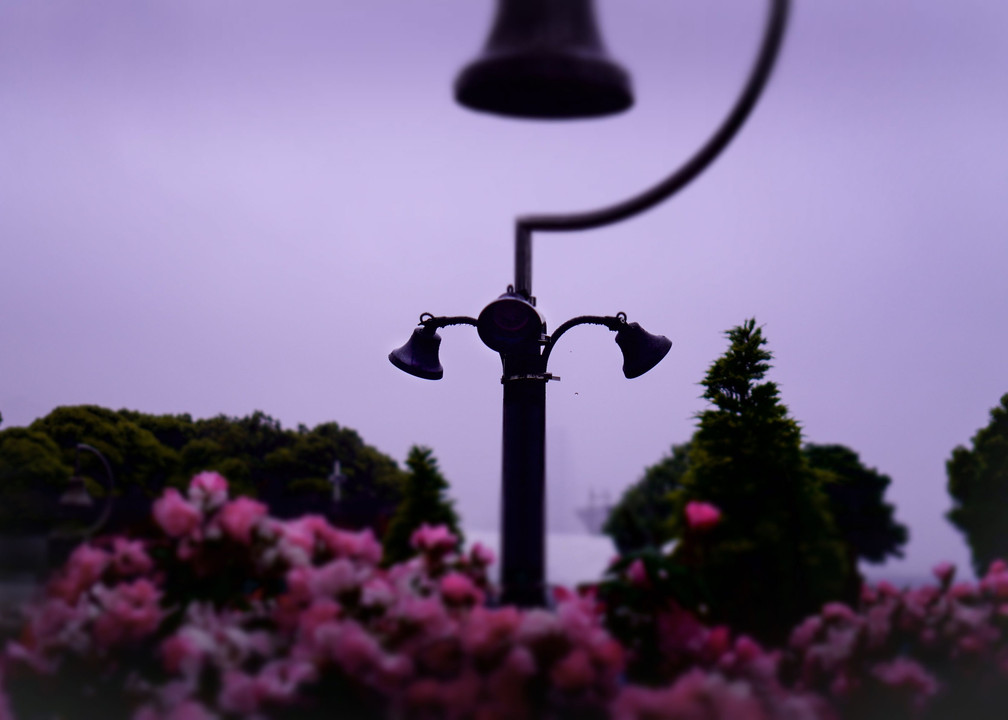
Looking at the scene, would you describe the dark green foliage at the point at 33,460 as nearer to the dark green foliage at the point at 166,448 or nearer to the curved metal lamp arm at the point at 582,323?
the dark green foliage at the point at 166,448

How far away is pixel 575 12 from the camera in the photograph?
2.94m

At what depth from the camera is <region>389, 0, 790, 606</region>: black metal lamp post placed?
9.43 feet

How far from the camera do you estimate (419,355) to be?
5324 mm

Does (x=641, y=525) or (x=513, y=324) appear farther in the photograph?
(x=513, y=324)

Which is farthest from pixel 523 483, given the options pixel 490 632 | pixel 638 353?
pixel 638 353

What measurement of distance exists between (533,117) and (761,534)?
1.53 metres

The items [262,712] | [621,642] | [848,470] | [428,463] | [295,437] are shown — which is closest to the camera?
[262,712]

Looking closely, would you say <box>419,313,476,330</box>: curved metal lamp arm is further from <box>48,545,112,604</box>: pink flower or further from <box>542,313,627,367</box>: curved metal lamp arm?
<box>48,545,112,604</box>: pink flower

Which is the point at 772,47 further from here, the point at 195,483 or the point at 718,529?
the point at 195,483

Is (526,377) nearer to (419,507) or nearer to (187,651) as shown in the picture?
(419,507)

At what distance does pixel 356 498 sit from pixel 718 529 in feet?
3.81

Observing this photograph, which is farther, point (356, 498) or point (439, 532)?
point (356, 498)

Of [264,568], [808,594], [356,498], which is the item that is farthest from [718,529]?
[264,568]

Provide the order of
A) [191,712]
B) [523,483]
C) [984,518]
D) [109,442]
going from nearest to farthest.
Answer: [191,712] < [523,483] < [984,518] < [109,442]
